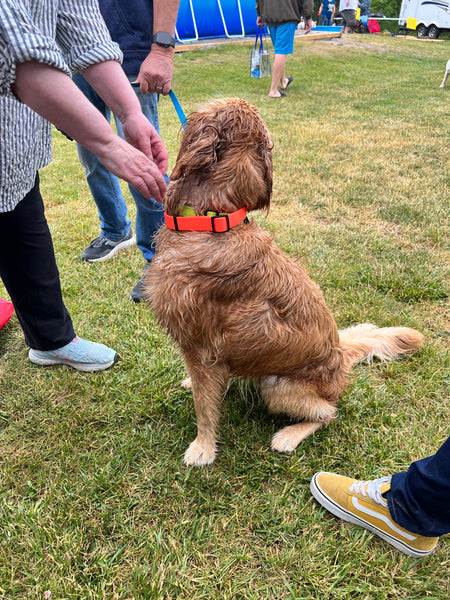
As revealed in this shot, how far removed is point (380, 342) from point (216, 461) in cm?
134

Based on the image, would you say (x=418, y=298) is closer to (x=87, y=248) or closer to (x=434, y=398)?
(x=434, y=398)

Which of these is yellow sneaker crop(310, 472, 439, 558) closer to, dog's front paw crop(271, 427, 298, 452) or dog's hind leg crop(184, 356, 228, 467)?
dog's front paw crop(271, 427, 298, 452)

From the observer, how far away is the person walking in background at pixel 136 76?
8.55 feet

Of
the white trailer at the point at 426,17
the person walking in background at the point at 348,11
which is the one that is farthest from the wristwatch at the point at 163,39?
the white trailer at the point at 426,17

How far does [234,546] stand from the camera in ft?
6.10

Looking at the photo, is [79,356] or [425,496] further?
[79,356]

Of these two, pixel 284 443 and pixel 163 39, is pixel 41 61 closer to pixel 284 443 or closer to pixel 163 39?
pixel 163 39

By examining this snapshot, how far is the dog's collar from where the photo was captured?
72.2 inches

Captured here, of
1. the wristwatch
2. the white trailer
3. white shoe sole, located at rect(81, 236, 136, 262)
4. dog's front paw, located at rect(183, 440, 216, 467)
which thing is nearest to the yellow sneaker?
dog's front paw, located at rect(183, 440, 216, 467)

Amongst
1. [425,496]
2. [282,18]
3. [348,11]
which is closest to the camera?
[425,496]

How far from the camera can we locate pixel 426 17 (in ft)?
90.3

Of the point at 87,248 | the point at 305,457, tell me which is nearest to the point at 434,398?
the point at 305,457

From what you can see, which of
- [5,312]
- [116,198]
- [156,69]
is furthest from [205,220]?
[116,198]

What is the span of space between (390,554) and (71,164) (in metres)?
6.60
